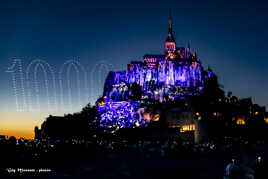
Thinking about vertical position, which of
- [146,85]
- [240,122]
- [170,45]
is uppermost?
[170,45]

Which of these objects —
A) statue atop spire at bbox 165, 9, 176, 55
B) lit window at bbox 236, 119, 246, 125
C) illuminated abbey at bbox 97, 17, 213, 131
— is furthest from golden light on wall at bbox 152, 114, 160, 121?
statue atop spire at bbox 165, 9, 176, 55

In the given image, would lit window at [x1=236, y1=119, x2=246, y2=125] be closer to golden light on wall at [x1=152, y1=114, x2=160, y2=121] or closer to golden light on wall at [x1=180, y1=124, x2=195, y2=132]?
golden light on wall at [x1=180, y1=124, x2=195, y2=132]

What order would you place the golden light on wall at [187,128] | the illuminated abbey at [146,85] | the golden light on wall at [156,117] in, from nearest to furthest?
the golden light on wall at [187,128], the golden light on wall at [156,117], the illuminated abbey at [146,85]

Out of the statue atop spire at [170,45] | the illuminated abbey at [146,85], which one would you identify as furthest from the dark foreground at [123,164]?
the statue atop spire at [170,45]

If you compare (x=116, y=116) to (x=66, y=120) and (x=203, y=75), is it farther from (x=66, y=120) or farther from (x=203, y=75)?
(x=203, y=75)

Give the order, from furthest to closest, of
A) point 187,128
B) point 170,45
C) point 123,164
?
point 170,45 → point 187,128 → point 123,164

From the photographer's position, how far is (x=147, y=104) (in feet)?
393

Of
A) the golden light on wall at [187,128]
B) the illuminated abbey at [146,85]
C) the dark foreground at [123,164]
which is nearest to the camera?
the dark foreground at [123,164]

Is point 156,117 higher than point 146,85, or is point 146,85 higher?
point 146,85

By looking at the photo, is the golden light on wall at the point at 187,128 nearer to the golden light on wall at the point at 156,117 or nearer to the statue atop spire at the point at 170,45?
the golden light on wall at the point at 156,117

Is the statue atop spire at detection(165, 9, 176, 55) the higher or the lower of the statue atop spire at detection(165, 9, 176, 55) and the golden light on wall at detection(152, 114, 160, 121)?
the higher

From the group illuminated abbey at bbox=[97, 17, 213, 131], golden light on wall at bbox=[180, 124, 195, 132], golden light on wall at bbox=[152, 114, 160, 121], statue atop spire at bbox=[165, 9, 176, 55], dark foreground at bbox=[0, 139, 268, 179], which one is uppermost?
statue atop spire at bbox=[165, 9, 176, 55]

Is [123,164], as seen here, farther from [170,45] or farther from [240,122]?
[170,45]

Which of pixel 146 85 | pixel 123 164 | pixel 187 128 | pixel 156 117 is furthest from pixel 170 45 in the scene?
pixel 123 164
